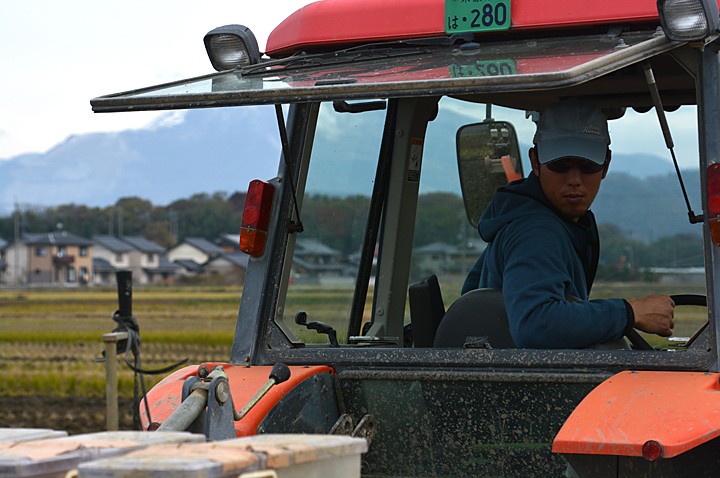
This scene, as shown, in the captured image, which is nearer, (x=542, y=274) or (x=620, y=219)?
(x=542, y=274)

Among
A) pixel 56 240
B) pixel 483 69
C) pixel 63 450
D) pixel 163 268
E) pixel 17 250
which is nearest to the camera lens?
pixel 63 450

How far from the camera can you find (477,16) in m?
3.60

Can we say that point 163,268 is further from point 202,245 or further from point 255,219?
point 255,219

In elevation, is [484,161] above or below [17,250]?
above

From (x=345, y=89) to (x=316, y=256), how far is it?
4.58 ft

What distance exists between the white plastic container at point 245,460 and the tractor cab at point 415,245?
74 cm

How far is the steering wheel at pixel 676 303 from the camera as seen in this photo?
3672 millimetres

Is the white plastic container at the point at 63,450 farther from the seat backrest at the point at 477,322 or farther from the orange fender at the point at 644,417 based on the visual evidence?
the seat backrest at the point at 477,322

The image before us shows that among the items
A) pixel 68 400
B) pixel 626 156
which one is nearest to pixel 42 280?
pixel 68 400

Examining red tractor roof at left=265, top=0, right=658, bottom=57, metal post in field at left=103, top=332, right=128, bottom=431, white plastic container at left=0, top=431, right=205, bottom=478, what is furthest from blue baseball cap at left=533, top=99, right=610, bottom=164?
metal post in field at left=103, top=332, right=128, bottom=431

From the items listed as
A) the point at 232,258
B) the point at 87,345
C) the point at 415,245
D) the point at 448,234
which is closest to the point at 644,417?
the point at 415,245

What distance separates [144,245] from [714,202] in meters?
147

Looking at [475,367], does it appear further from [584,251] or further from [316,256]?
[316,256]

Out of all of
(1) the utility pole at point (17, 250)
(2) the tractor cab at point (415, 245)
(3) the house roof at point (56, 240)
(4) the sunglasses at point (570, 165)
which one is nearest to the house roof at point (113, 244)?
(3) the house roof at point (56, 240)
